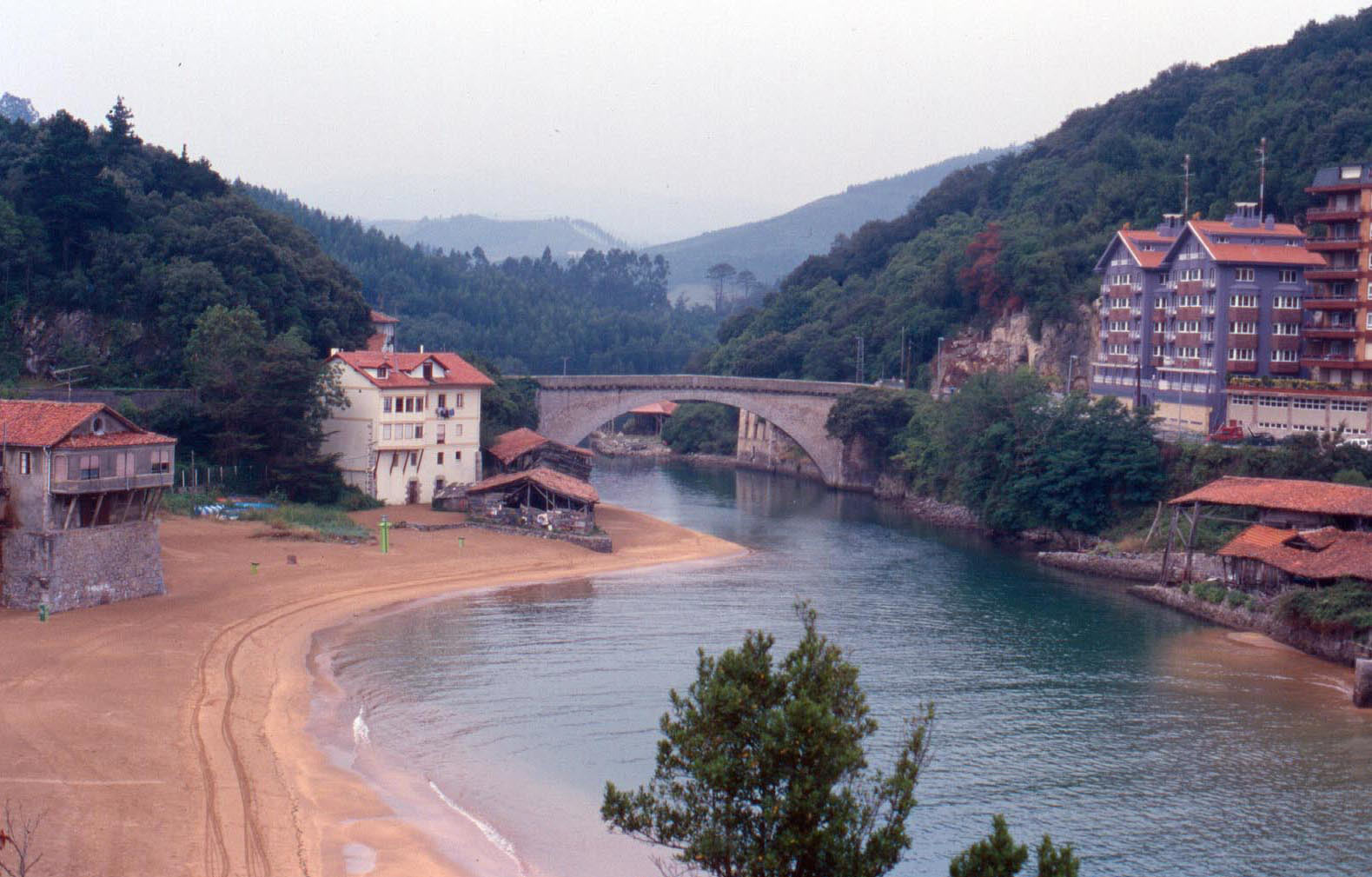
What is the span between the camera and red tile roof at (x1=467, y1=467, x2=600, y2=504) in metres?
48.2

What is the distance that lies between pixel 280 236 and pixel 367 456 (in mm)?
15335

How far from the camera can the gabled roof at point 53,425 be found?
30.6 meters

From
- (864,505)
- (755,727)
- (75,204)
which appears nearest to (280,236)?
(75,204)

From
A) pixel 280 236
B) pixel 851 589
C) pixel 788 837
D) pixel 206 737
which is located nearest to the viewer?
pixel 788 837

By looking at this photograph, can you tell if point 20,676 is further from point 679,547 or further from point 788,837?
point 679,547

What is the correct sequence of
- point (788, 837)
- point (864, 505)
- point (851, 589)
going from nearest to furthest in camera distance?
point (788, 837), point (851, 589), point (864, 505)

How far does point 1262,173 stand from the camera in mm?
62781

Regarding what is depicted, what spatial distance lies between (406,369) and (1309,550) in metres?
30.5

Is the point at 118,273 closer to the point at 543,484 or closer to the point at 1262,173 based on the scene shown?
the point at 543,484

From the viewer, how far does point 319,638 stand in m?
32.3

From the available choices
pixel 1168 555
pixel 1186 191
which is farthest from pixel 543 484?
pixel 1186 191

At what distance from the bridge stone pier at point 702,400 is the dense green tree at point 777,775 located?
52.1 meters

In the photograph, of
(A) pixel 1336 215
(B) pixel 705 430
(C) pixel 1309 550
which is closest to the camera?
(C) pixel 1309 550

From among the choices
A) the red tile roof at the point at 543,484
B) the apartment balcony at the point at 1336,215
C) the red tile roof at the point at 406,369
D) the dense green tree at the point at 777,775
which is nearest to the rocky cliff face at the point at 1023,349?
the apartment balcony at the point at 1336,215
